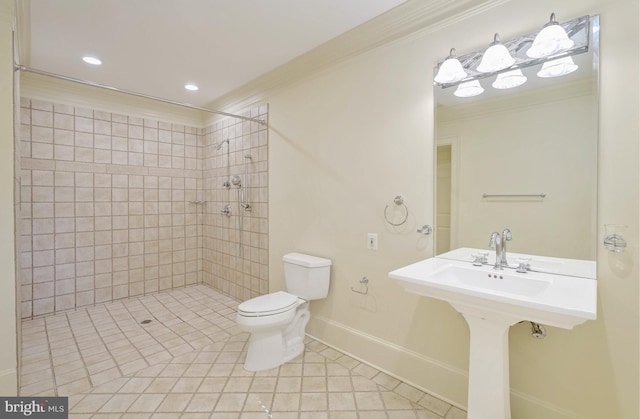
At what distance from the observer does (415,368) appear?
1904 millimetres

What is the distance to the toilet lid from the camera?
205cm

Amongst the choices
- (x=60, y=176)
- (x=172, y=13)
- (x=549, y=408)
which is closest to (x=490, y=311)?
(x=549, y=408)

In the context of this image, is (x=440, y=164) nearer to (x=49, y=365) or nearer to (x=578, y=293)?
(x=578, y=293)

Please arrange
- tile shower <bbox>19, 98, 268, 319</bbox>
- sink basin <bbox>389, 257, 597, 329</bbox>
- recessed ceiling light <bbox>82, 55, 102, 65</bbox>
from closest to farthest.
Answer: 1. sink basin <bbox>389, 257, 597, 329</bbox>
2. recessed ceiling light <bbox>82, 55, 102, 65</bbox>
3. tile shower <bbox>19, 98, 268, 319</bbox>

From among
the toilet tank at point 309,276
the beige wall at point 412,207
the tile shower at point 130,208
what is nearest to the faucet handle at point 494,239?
the beige wall at point 412,207

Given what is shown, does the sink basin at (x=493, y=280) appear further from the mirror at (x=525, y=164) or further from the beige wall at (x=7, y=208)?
the beige wall at (x=7, y=208)

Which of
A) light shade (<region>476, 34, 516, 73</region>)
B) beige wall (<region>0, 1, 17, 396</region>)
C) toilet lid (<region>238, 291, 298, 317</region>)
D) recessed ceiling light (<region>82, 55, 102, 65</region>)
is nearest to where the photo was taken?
light shade (<region>476, 34, 516, 73</region>)

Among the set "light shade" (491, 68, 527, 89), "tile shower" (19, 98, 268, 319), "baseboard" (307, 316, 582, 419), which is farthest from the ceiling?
"baseboard" (307, 316, 582, 419)

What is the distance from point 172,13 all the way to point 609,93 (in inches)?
93.1

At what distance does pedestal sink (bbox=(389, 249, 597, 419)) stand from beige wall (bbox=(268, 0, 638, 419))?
24cm

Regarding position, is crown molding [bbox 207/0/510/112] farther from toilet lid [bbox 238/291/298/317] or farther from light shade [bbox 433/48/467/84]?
toilet lid [bbox 238/291/298/317]

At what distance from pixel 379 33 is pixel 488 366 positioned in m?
2.00

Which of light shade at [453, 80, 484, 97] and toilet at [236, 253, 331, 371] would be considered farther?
toilet at [236, 253, 331, 371]

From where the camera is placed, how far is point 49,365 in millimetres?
2135
